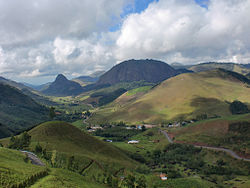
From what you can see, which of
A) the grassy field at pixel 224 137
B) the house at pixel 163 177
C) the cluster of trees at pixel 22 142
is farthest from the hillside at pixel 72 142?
the grassy field at pixel 224 137

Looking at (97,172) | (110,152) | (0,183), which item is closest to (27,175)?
(0,183)

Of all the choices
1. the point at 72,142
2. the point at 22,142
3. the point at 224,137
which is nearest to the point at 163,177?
the point at 72,142

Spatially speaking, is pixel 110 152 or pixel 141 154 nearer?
pixel 110 152

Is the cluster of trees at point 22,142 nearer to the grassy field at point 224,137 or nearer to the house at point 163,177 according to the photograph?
the house at point 163,177

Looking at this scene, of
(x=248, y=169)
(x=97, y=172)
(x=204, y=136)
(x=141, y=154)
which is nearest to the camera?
(x=97, y=172)

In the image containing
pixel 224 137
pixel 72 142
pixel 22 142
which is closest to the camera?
pixel 22 142

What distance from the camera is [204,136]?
188750mm

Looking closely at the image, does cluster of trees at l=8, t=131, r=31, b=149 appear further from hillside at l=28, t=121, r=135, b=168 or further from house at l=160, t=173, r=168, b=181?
house at l=160, t=173, r=168, b=181

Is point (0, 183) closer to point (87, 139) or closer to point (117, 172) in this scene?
point (117, 172)

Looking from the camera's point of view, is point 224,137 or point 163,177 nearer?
point 163,177

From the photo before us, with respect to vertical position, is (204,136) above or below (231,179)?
above

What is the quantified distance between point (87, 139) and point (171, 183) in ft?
225

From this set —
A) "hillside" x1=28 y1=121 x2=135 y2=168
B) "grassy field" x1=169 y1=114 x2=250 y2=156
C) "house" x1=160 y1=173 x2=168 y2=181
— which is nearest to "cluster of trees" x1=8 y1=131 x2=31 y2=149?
"hillside" x1=28 y1=121 x2=135 y2=168

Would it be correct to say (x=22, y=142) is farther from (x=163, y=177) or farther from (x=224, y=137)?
(x=224, y=137)
